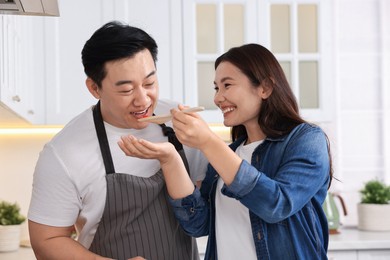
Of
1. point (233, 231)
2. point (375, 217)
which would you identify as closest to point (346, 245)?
point (375, 217)

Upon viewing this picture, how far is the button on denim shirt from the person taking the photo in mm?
1707

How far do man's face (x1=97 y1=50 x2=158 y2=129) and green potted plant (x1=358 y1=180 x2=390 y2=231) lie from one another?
2.04 m

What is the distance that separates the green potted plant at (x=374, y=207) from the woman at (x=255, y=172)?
1789mm

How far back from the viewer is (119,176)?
196 cm

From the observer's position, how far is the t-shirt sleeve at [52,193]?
1923 millimetres

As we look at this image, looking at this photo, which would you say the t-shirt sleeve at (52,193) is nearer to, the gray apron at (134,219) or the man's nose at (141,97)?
the gray apron at (134,219)

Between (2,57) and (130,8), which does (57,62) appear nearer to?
(130,8)

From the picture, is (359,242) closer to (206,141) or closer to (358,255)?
(358,255)

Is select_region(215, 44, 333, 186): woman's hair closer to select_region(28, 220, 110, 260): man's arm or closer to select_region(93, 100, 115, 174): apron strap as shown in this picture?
select_region(93, 100, 115, 174): apron strap

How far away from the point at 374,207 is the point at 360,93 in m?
0.76

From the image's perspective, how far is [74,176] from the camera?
1.93 metres

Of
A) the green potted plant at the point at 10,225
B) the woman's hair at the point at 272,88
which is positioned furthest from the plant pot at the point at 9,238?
the woman's hair at the point at 272,88

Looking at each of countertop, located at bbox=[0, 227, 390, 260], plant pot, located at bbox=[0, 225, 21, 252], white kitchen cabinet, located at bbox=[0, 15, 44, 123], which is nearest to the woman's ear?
white kitchen cabinet, located at bbox=[0, 15, 44, 123]

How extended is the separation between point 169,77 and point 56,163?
153cm
